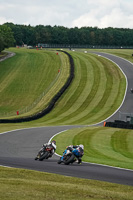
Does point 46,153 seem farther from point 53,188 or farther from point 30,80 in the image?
point 30,80

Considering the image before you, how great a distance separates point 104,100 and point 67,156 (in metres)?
45.2

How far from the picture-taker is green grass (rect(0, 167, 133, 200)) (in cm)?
1414

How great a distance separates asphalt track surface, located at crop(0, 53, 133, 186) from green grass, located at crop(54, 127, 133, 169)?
1.63 metres

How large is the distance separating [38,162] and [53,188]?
7.17m

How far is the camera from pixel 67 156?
2242 centimetres

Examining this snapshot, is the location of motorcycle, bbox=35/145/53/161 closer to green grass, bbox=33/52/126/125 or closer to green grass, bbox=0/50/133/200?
green grass, bbox=0/50/133/200

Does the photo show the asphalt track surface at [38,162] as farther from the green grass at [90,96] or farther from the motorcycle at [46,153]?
the green grass at [90,96]

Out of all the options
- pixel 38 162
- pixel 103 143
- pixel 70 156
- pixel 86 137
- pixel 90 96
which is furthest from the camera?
pixel 90 96

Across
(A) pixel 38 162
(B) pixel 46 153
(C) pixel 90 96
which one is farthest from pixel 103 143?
(C) pixel 90 96

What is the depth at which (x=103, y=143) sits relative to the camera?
33.4 m

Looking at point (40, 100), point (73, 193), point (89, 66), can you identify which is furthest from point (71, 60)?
point (73, 193)

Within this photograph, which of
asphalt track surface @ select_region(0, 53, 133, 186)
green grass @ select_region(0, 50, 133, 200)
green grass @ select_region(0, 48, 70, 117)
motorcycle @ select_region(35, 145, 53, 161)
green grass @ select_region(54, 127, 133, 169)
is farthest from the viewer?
green grass @ select_region(0, 48, 70, 117)

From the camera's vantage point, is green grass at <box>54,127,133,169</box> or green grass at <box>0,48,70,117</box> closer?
green grass at <box>54,127,133,169</box>

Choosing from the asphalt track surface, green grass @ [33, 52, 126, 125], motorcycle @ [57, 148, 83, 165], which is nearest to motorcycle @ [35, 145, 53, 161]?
the asphalt track surface
